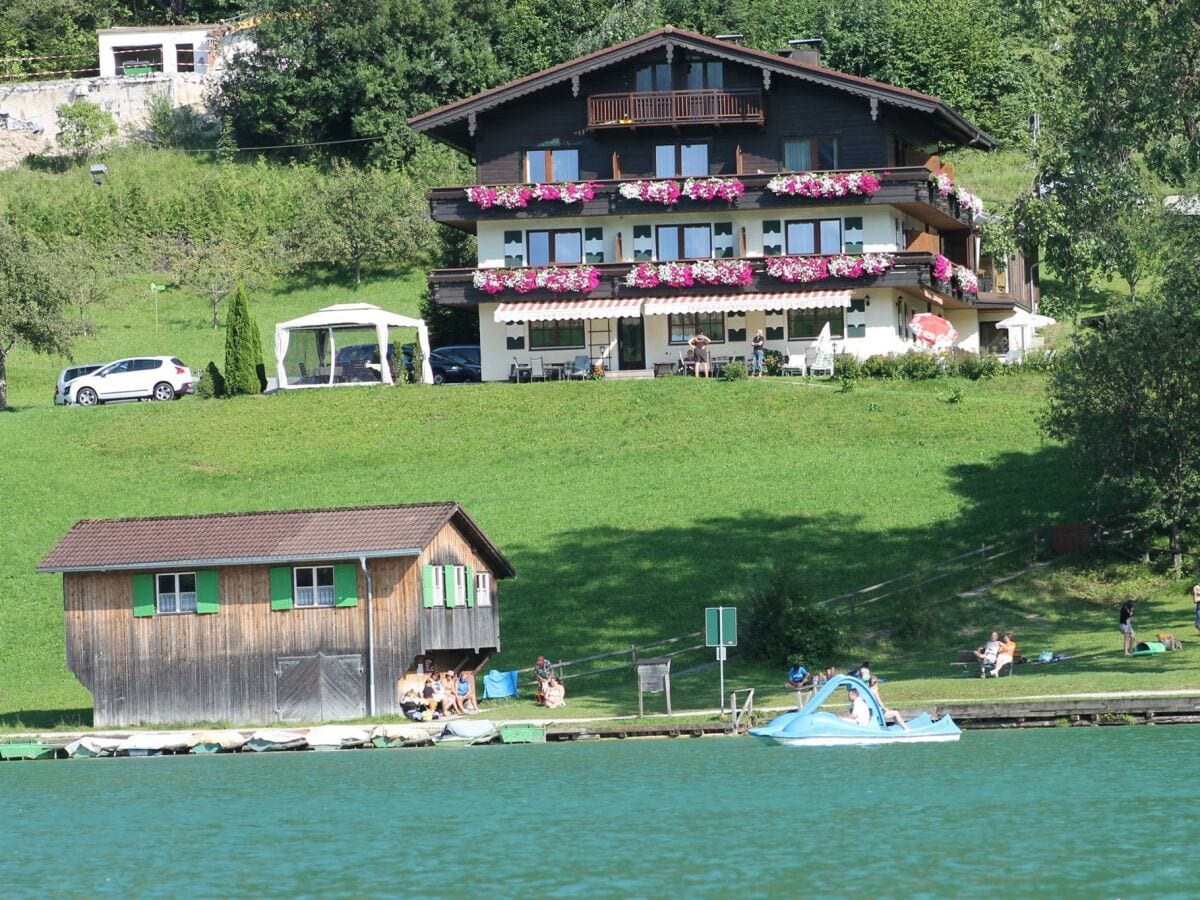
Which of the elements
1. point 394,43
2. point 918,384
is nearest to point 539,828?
point 918,384

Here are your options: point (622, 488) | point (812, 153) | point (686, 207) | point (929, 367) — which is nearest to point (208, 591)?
point (622, 488)

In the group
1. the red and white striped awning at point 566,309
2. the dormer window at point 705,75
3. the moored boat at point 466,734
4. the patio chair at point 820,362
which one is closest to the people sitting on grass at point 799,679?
the moored boat at point 466,734

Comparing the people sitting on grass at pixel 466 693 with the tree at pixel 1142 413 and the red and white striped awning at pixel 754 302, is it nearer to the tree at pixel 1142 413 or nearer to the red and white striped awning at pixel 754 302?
the tree at pixel 1142 413

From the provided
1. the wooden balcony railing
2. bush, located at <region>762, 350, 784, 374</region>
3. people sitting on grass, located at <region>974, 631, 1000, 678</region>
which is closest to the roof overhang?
people sitting on grass, located at <region>974, 631, 1000, 678</region>

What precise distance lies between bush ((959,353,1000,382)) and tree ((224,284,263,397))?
990 inches

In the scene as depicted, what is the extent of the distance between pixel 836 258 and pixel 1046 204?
3329 centimetres

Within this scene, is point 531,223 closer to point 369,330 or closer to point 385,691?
point 369,330

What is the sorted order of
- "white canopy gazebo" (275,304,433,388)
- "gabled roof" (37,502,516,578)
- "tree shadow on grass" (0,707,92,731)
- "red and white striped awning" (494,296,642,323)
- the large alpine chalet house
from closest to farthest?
"gabled roof" (37,502,516,578), "tree shadow on grass" (0,707,92,731), "white canopy gazebo" (275,304,433,388), "red and white striped awning" (494,296,642,323), the large alpine chalet house

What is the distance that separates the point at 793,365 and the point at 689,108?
Answer: 10762 mm

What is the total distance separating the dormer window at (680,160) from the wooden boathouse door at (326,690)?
37115mm

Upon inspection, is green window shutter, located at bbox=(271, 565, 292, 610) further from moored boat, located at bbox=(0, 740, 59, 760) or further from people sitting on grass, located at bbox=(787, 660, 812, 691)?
people sitting on grass, located at bbox=(787, 660, 812, 691)

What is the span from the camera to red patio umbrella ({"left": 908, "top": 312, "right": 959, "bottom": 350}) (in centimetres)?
7131

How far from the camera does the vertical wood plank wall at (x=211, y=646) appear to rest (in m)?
42.4

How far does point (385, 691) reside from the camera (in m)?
42.6
